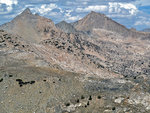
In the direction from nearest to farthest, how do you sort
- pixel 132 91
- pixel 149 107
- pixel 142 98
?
pixel 149 107 < pixel 142 98 < pixel 132 91

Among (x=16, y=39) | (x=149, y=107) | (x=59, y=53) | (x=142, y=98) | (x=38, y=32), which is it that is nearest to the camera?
(x=149, y=107)

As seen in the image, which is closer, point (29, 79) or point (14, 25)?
point (29, 79)

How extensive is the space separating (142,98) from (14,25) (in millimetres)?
103234

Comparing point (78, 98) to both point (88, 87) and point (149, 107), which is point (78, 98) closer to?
point (88, 87)

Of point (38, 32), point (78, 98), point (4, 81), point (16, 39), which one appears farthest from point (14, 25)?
point (78, 98)

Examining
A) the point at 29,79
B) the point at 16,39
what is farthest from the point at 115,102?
the point at 16,39

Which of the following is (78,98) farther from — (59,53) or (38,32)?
(38,32)

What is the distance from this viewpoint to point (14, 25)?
12369 centimetres

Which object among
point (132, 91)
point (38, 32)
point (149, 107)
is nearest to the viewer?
point (149, 107)

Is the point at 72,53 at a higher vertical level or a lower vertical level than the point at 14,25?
lower

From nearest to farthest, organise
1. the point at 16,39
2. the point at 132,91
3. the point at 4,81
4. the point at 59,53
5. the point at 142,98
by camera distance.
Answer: the point at 142,98 < the point at 132,91 < the point at 4,81 < the point at 16,39 < the point at 59,53

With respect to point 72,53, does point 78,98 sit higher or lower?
higher

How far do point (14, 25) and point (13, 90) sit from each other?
93.3 m

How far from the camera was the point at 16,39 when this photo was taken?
85375 millimetres
